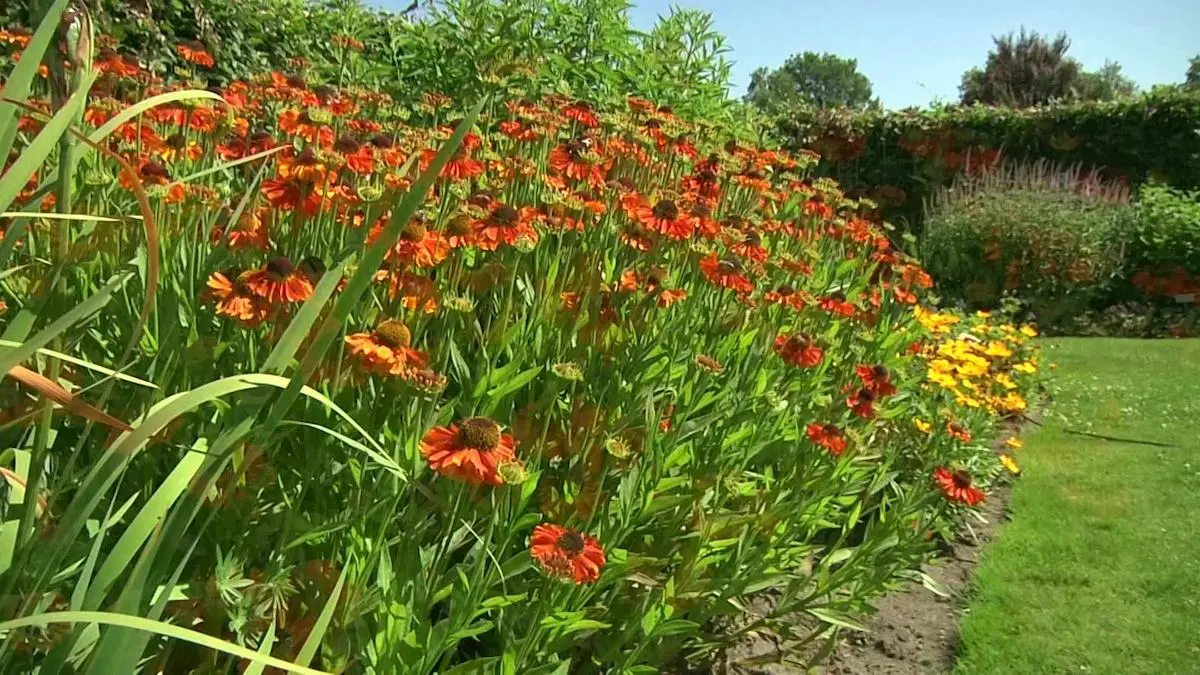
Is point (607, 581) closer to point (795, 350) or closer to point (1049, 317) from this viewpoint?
point (795, 350)

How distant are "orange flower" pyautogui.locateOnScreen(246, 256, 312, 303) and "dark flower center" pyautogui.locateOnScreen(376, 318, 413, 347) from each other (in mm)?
124

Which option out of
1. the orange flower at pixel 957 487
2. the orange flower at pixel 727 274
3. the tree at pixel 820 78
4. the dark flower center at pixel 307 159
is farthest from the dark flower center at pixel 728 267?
the tree at pixel 820 78

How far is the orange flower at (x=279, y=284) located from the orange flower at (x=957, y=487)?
1.62 m

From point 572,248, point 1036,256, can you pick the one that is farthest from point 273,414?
point 1036,256

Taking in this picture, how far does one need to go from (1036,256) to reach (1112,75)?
43599 mm

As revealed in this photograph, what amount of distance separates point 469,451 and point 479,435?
1.1 inches

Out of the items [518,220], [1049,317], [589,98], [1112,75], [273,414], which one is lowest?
[1049,317]

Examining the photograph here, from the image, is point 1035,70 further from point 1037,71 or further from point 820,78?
point 820,78

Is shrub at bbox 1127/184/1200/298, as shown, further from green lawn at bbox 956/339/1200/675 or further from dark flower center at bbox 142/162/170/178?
dark flower center at bbox 142/162/170/178

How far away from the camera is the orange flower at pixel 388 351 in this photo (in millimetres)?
1546

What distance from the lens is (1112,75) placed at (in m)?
45.9

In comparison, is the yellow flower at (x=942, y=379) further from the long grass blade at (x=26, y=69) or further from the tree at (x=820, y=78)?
the tree at (x=820, y=78)

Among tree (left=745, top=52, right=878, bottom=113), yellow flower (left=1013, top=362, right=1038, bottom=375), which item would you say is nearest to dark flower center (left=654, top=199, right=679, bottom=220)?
yellow flower (left=1013, top=362, right=1038, bottom=375)

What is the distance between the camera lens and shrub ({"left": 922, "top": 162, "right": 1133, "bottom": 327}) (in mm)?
8461
